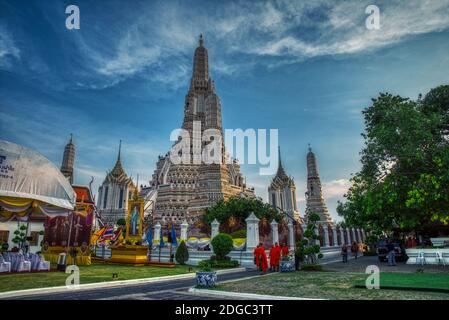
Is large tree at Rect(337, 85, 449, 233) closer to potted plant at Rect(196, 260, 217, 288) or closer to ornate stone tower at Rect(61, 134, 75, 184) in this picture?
potted plant at Rect(196, 260, 217, 288)

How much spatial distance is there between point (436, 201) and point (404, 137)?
3182 mm

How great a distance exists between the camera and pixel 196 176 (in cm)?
6050

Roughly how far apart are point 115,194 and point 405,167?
252 feet

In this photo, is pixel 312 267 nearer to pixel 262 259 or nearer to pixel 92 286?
pixel 262 259

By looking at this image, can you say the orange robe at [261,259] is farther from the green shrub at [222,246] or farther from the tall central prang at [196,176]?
the tall central prang at [196,176]

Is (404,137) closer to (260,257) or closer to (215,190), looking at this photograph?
(260,257)

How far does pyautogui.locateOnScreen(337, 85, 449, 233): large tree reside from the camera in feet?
41.0

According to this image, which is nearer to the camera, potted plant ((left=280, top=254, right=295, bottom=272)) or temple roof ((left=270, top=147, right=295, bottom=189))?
potted plant ((left=280, top=254, right=295, bottom=272))

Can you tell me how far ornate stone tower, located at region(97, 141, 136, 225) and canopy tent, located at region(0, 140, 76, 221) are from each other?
228ft

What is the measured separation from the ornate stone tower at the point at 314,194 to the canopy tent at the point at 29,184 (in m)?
52.2

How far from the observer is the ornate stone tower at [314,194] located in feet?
192

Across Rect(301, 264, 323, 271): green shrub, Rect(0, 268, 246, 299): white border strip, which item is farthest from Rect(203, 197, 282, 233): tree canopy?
Rect(0, 268, 246, 299): white border strip

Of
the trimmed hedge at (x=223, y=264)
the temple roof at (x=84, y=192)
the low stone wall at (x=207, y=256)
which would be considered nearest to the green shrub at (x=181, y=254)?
the low stone wall at (x=207, y=256)
